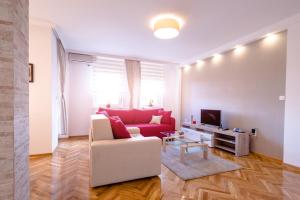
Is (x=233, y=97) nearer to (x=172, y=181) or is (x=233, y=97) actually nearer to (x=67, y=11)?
(x=172, y=181)

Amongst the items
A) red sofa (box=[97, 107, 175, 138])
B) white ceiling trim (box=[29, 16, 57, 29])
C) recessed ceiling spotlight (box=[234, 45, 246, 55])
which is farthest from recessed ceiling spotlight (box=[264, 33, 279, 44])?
white ceiling trim (box=[29, 16, 57, 29])

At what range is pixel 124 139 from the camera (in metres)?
2.34

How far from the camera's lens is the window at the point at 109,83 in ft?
17.7

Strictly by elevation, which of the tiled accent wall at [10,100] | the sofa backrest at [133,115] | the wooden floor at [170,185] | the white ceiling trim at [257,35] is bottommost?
the wooden floor at [170,185]

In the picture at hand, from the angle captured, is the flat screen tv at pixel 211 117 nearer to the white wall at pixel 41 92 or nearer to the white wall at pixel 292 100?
the white wall at pixel 292 100

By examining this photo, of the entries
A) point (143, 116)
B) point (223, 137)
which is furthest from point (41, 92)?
point (223, 137)

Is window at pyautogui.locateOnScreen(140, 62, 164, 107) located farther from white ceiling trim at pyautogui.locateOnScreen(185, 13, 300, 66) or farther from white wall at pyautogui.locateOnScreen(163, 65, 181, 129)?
white ceiling trim at pyautogui.locateOnScreen(185, 13, 300, 66)

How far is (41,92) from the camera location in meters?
3.28

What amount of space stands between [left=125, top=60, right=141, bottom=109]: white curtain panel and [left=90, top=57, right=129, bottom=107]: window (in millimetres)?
152

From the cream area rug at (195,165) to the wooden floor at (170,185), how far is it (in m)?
0.12

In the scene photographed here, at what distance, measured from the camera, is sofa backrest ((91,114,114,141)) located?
2299mm

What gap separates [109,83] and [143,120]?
69.3 inches

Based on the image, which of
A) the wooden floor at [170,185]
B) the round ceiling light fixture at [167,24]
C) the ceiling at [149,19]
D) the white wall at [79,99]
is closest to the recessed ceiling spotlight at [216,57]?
the ceiling at [149,19]

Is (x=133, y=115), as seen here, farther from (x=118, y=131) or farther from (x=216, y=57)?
(x=216, y=57)
